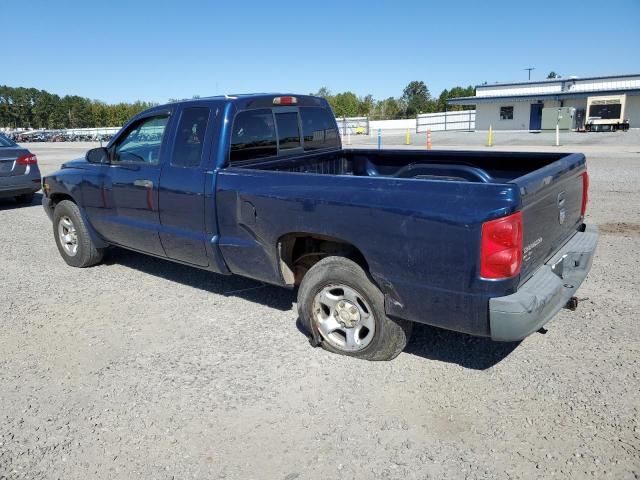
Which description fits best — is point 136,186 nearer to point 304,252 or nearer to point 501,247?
point 304,252

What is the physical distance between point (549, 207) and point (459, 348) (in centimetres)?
125

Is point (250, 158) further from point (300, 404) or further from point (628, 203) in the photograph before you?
point (628, 203)

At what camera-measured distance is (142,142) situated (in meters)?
5.26

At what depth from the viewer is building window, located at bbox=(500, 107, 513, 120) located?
45062 millimetres

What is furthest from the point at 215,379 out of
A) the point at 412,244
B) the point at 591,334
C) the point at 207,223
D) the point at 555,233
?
the point at 591,334

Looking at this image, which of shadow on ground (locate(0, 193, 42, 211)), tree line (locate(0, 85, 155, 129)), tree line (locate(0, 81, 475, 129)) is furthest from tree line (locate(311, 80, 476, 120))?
shadow on ground (locate(0, 193, 42, 211))

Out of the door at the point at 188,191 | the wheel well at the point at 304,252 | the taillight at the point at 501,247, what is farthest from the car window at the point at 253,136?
the taillight at the point at 501,247

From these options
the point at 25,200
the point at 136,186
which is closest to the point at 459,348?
the point at 136,186

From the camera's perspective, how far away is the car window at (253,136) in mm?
4527

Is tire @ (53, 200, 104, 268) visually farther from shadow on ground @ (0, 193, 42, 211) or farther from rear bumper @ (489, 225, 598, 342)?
shadow on ground @ (0, 193, 42, 211)

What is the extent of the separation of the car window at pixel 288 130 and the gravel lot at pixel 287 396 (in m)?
1.49

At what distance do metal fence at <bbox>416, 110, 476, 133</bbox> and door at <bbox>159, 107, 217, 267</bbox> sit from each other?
1710 inches

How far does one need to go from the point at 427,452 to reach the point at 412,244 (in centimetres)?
118

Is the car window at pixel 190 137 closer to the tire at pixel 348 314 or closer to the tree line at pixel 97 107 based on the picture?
the tire at pixel 348 314
